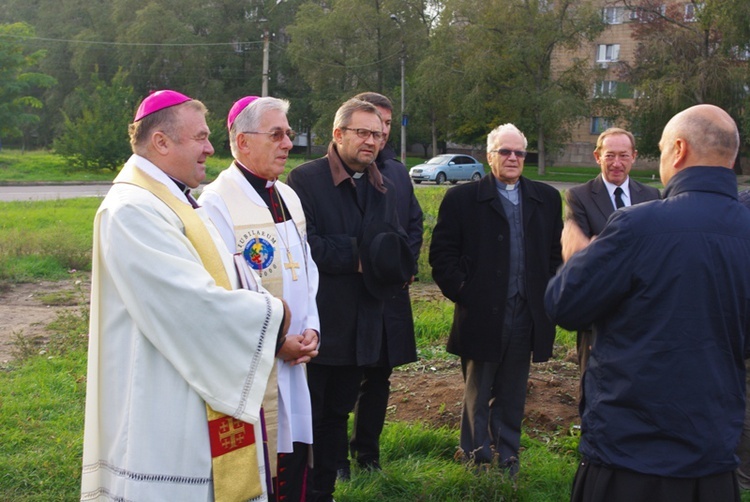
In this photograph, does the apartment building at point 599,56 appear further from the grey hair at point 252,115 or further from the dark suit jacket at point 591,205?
the grey hair at point 252,115

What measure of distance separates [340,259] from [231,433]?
1505 mm

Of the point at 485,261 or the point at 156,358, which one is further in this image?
the point at 485,261

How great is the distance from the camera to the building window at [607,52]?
2149 inches

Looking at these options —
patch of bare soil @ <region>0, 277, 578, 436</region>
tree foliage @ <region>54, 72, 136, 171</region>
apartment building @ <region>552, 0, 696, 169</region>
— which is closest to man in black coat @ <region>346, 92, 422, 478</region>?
patch of bare soil @ <region>0, 277, 578, 436</region>

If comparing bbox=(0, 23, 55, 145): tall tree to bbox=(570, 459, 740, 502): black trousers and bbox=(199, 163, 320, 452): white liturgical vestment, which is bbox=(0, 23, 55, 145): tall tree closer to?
bbox=(199, 163, 320, 452): white liturgical vestment

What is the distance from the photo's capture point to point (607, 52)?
55125 mm

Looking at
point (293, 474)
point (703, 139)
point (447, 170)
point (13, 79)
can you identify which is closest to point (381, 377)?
point (293, 474)

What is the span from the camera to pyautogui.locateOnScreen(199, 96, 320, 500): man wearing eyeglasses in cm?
345

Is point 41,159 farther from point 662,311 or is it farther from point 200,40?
point 662,311

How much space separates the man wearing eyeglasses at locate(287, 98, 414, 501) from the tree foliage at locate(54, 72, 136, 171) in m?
27.3

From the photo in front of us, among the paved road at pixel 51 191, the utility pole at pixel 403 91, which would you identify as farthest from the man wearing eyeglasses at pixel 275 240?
the utility pole at pixel 403 91

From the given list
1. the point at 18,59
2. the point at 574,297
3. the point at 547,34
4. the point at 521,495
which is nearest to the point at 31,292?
the point at 521,495

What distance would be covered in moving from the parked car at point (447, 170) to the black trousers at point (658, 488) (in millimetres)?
31216

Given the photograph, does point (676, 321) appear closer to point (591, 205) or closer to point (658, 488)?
point (658, 488)
